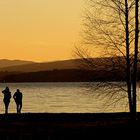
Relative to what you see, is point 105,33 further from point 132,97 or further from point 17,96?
point 17,96

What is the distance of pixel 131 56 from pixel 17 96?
1402 centimetres
